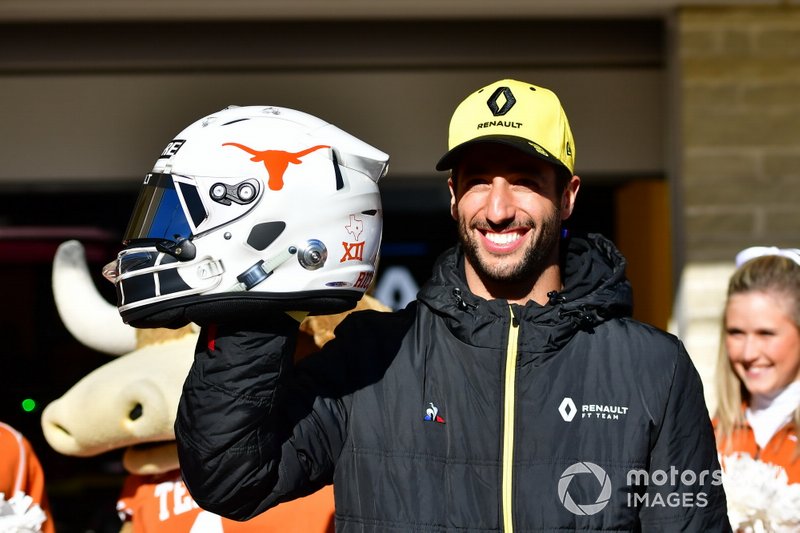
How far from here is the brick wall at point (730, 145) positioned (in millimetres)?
4520

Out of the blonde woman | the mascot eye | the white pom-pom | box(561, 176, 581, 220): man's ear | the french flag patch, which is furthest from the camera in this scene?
the blonde woman

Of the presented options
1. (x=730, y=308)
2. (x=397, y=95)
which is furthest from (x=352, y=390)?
(x=397, y=95)

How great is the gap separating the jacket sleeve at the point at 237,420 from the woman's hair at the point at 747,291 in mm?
1747

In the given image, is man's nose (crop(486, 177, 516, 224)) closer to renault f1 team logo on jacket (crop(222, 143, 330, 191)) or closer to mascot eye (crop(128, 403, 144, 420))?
renault f1 team logo on jacket (crop(222, 143, 330, 191))

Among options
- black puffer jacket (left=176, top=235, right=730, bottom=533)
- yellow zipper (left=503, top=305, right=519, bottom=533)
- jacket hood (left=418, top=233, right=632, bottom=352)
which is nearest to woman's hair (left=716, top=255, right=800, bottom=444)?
jacket hood (left=418, top=233, right=632, bottom=352)

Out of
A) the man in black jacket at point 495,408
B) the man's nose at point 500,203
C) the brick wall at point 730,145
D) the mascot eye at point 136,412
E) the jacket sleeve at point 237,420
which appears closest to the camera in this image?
the jacket sleeve at point 237,420

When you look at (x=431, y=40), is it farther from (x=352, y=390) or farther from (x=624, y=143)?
(x=352, y=390)

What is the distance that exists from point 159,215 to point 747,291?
6.70ft

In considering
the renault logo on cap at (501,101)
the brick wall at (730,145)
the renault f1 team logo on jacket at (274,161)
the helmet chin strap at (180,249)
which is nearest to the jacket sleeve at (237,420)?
the helmet chin strap at (180,249)

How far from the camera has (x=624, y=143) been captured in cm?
496

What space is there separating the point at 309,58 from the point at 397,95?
43 centimetres

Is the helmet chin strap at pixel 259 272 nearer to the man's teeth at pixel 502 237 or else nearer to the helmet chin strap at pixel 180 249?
the helmet chin strap at pixel 180 249

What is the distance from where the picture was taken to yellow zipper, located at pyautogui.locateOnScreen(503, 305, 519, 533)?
2143 mm

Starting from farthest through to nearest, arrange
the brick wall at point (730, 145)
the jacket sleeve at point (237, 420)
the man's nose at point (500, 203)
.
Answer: the brick wall at point (730, 145) → the man's nose at point (500, 203) → the jacket sleeve at point (237, 420)
